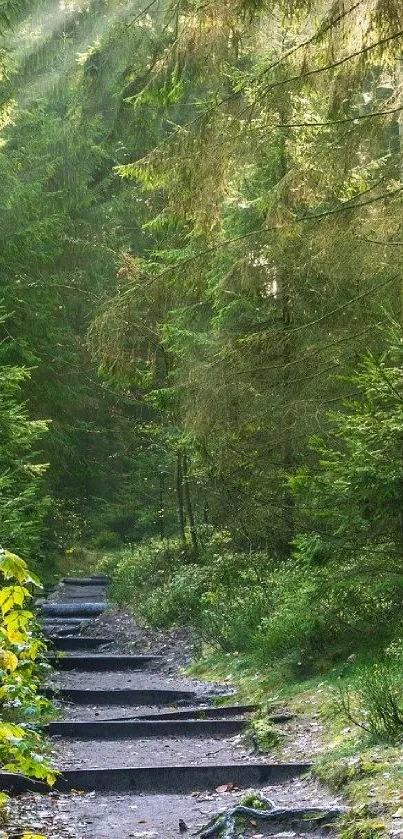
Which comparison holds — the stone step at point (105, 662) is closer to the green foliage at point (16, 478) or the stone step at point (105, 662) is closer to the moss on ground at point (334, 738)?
the moss on ground at point (334, 738)

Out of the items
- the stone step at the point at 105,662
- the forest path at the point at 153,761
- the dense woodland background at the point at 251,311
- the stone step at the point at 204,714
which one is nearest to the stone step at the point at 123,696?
the forest path at the point at 153,761

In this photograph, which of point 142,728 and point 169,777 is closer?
point 169,777

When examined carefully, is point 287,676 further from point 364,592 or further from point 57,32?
point 57,32

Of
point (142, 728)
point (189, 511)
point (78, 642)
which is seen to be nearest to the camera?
point (142, 728)

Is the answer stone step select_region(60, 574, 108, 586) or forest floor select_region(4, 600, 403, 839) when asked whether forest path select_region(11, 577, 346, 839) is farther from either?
stone step select_region(60, 574, 108, 586)

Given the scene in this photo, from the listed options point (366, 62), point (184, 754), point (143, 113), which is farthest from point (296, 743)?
point (143, 113)

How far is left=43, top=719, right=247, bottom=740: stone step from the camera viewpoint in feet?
30.5

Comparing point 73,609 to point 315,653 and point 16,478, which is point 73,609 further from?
point 315,653

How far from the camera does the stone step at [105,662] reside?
44.6 feet

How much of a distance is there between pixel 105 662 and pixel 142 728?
14.1 feet

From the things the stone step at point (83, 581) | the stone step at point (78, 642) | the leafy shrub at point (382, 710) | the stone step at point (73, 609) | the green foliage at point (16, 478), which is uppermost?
the green foliage at point (16, 478)

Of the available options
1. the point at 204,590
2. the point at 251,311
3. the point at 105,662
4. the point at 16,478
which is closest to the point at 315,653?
the point at 105,662

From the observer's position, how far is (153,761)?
838 centimetres

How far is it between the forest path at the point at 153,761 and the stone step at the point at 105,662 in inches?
0.6
